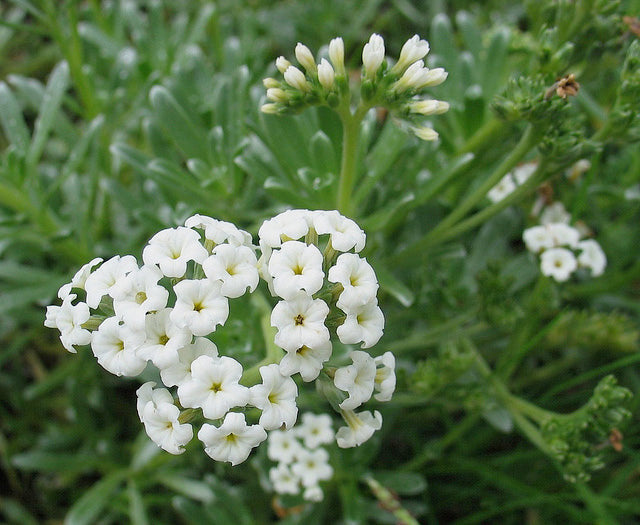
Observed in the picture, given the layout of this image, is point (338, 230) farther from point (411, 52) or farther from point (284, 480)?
point (284, 480)

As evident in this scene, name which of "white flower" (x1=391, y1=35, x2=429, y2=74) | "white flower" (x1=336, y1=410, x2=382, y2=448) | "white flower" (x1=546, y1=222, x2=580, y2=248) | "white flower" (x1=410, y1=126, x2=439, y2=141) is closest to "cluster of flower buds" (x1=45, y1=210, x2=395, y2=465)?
"white flower" (x1=336, y1=410, x2=382, y2=448)

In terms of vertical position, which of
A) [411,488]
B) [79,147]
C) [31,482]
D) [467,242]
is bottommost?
[31,482]

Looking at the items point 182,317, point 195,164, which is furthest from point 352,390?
point 195,164

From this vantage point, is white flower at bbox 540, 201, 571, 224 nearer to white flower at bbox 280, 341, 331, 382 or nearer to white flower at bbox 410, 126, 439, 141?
white flower at bbox 410, 126, 439, 141

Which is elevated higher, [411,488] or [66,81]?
[66,81]

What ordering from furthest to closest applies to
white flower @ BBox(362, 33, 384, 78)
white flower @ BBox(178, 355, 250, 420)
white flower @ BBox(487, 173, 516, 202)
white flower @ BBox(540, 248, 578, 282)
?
white flower @ BBox(487, 173, 516, 202), white flower @ BBox(540, 248, 578, 282), white flower @ BBox(362, 33, 384, 78), white flower @ BBox(178, 355, 250, 420)

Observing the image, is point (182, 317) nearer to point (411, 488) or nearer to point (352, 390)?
point (352, 390)
